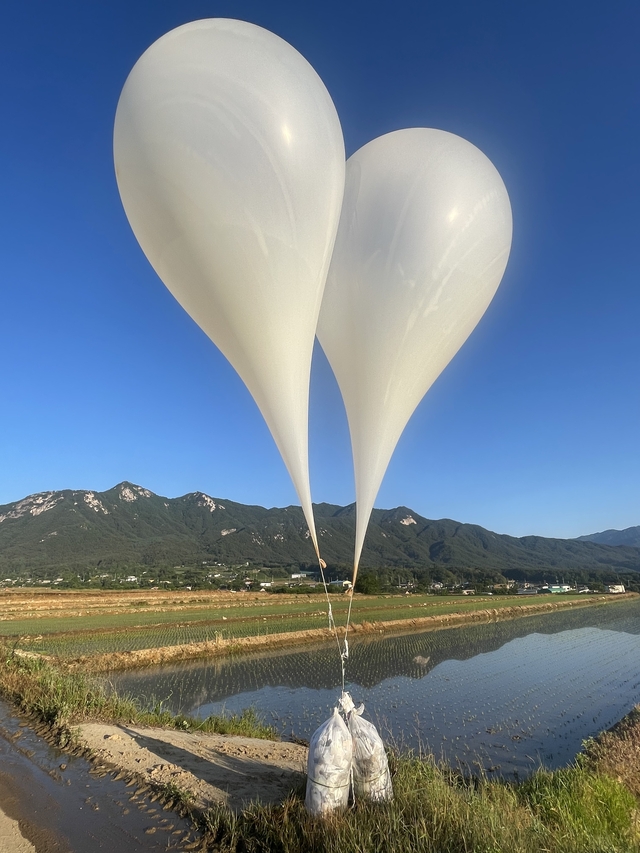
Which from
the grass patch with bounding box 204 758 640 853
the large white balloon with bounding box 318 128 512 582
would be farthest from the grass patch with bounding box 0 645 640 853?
the large white balloon with bounding box 318 128 512 582

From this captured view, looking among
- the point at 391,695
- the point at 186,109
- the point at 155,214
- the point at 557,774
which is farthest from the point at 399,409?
the point at 391,695

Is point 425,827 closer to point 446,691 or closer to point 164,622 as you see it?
point 446,691

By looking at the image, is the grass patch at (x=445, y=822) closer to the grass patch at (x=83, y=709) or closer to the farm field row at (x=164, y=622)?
the grass patch at (x=83, y=709)

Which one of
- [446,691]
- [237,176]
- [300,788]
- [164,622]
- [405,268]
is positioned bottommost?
[446,691]

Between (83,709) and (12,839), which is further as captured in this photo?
(83,709)

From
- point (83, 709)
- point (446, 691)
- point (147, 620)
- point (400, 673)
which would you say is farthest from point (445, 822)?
point (147, 620)

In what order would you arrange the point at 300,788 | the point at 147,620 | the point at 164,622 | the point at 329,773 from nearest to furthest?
the point at 329,773, the point at 300,788, the point at 164,622, the point at 147,620

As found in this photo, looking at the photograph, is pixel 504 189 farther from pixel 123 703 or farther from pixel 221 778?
pixel 123 703
